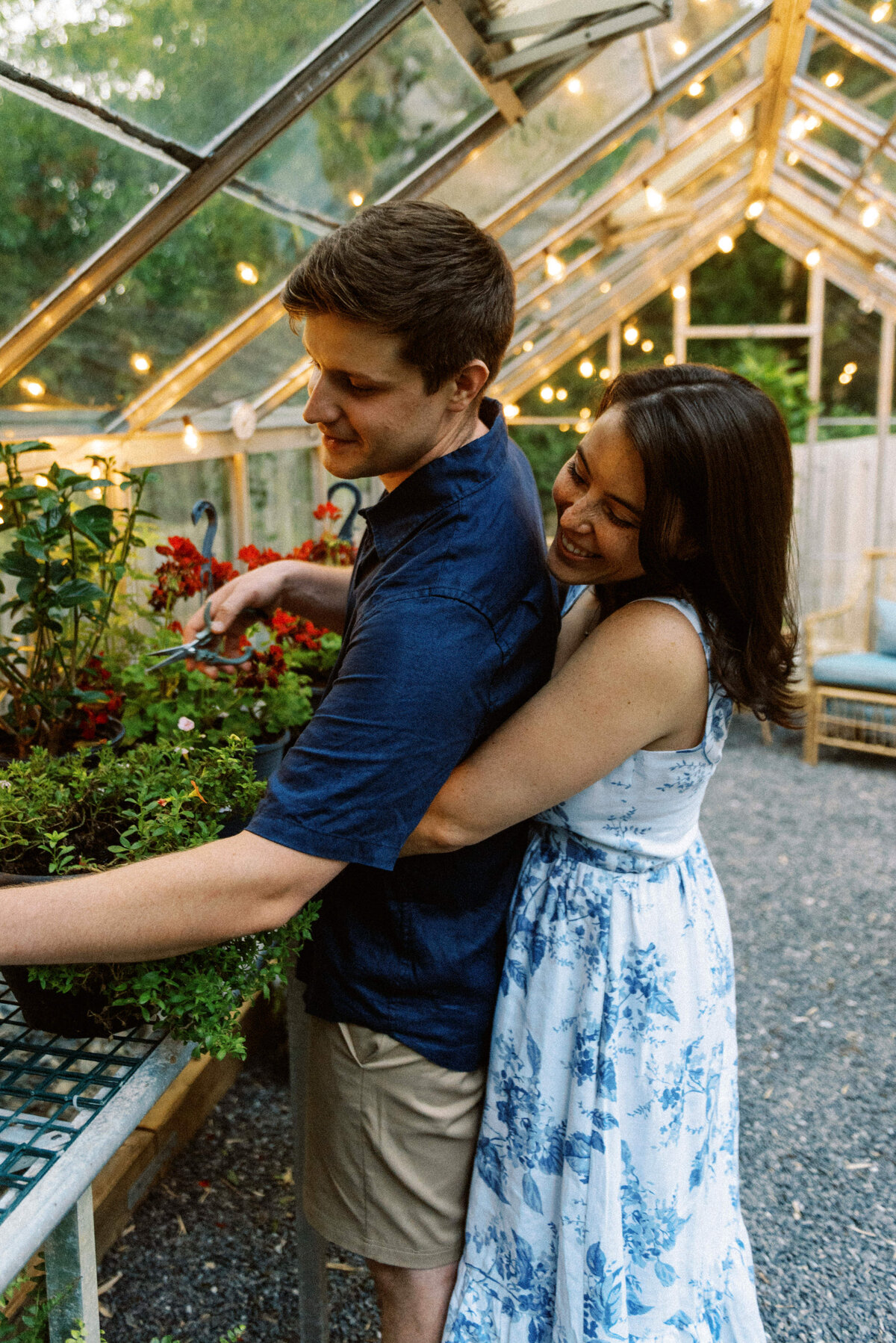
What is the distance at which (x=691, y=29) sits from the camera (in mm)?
3352

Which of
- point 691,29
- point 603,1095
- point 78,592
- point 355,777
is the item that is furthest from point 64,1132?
point 691,29

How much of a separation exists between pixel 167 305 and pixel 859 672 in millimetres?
4298

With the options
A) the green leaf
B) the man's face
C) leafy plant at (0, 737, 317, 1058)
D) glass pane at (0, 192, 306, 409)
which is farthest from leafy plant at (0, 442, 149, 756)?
glass pane at (0, 192, 306, 409)

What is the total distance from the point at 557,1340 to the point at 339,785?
0.78m

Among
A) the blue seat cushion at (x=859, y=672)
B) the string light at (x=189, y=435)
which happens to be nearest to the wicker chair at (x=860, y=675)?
the blue seat cushion at (x=859, y=672)

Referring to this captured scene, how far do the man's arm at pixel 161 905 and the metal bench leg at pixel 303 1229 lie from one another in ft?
1.70

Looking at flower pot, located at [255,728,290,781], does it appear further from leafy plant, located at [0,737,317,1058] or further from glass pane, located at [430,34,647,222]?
glass pane, located at [430,34,647,222]

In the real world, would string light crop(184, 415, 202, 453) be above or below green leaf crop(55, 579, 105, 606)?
above

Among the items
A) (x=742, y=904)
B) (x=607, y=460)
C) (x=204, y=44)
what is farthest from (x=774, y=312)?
(x=607, y=460)

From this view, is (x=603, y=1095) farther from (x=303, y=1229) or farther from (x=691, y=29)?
(x=691, y=29)

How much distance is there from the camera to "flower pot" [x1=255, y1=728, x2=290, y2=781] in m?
1.43

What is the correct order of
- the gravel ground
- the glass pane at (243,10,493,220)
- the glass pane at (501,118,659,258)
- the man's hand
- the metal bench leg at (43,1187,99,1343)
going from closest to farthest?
the metal bench leg at (43,1187,99,1343) → the man's hand → the gravel ground → the glass pane at (243,10,493,220) → the glass pane at (501,118,659,258)

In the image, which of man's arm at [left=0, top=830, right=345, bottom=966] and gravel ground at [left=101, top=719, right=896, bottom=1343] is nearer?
man's arm at [left=0, top=830, right=345, bottom=966]

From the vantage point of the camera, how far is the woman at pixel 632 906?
1.05m
